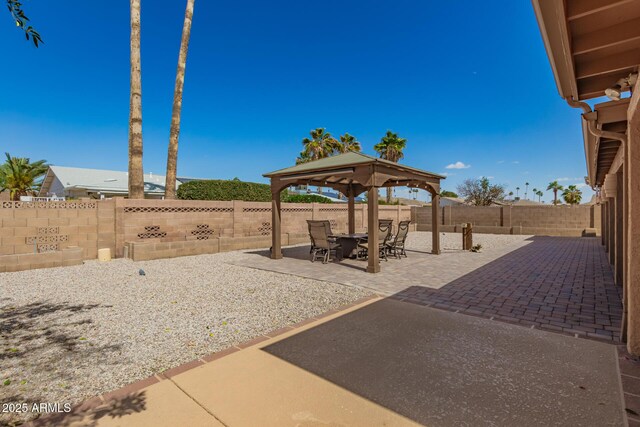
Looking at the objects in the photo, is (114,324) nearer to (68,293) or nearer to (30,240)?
(68,293)

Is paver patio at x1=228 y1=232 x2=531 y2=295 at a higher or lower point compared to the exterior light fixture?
lower

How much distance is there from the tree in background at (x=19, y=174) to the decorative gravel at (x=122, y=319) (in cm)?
2977

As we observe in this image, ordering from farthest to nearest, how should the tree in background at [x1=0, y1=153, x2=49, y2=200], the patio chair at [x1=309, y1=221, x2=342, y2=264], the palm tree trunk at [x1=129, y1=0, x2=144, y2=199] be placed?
the tree in background at [x1=0, y1=153, x2=49, y2=200], the palm tree trunk at [x1=129, y1=0, x2=144, y2=199], the patio chair at [x1=309, y1=221, x2=342, y2=264]

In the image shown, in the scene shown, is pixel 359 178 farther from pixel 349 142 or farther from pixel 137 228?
pixel 349 142

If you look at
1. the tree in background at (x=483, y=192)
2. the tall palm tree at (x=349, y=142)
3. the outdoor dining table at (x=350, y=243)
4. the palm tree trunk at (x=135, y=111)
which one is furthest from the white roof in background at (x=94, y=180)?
the tree in background at (x=483, y=192)

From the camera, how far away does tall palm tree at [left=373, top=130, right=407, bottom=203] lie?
3131 centimetres

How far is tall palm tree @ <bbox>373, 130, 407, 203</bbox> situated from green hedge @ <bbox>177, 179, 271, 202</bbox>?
17660 millimetres

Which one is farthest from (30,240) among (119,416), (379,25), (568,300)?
(379,25)

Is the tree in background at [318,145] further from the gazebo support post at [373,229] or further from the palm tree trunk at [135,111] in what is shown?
the gazebo support post at [373,229]

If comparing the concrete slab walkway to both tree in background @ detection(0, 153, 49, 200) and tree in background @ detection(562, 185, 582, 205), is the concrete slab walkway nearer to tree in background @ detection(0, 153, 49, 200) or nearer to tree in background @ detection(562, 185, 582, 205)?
tree in background @ detection(0, 153, 49, 200)

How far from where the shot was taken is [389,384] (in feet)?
9.12

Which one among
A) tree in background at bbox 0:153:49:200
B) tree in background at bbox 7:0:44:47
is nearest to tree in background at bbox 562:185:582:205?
tree in background at bbox 7:0:44:47

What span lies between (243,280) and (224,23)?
16.1 meters

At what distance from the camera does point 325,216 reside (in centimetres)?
1727
